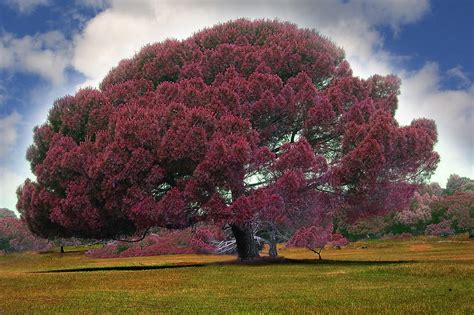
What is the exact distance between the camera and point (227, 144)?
94.1ft

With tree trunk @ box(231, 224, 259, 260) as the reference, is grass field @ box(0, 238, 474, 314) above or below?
below

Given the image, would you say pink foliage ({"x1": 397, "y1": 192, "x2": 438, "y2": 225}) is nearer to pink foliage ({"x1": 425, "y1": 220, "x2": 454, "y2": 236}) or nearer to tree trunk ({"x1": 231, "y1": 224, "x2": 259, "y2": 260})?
pink foliage ({"x1": 425, "y1": 220, "x2": 454, "y2": 236})

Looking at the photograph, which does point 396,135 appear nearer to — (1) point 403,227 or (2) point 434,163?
(2) point 434,163

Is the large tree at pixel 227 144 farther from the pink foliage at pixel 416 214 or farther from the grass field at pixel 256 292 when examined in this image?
the pink foliage at pixel 416 214

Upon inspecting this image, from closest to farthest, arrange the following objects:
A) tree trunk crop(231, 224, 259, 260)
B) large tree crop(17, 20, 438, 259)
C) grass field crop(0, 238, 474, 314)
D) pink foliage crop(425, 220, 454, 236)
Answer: grass field crop(0, 238, 474, 314)
large tree crop(17, 20, 438, 259)
tree trunk crop(231, 224, 259, 260)
pink foliage crop(425, 220, 454, 236)

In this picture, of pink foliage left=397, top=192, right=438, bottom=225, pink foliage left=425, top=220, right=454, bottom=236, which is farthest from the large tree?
pink foliage left=397, top=192, right=438, bottom=225

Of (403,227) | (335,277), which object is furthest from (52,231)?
(403,227)

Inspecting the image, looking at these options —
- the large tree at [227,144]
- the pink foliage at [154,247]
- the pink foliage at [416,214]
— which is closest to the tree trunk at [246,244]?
the large tree at [227,144]

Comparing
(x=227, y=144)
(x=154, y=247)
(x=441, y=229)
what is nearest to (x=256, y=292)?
(x=227, y=144)

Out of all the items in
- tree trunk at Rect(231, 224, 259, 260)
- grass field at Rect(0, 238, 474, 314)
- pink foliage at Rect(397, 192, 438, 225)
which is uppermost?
pink foliage at Rect(397, 192, 438, 225)

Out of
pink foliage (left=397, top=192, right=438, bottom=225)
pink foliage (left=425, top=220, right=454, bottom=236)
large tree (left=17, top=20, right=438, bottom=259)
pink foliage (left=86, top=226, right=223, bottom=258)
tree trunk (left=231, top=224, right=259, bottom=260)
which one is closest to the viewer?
large tree (left=17, top=20, right=438, bottom=259)

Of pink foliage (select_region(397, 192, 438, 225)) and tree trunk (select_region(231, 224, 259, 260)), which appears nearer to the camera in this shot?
tree trunk (select_region(231, 224, 259, 260))

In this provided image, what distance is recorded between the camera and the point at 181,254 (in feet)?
243

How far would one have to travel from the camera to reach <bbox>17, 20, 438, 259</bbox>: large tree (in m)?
29.4
